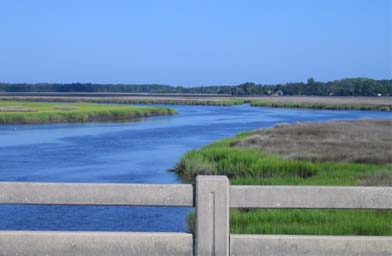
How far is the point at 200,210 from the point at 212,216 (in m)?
0.14

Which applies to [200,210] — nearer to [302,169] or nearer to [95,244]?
[95,244]

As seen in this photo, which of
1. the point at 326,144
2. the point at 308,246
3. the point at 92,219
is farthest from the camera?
the point at 326,144

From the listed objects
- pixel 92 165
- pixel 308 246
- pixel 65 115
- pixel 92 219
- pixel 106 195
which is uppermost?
pixel 106 195

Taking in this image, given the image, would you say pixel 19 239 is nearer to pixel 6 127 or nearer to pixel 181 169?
pixel 181 169

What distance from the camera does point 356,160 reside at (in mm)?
22266

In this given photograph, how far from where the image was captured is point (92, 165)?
2958 cm

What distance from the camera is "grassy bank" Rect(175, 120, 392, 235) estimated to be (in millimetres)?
11109

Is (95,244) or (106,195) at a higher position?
Answer: (106,195)

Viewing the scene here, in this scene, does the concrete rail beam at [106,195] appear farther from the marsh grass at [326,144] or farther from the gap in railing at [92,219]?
the marsh grass at [326,144]

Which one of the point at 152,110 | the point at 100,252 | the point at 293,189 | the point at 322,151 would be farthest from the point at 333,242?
the point at 152,110

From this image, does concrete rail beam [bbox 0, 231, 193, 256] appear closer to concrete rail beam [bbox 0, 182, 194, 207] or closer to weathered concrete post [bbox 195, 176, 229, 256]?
weathered concrete post [bbox 195, 176, 229, 256]

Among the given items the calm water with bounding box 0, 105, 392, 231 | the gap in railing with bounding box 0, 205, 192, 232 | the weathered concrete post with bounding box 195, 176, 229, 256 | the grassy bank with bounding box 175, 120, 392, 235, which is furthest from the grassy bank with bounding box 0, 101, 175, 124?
the weathered concrete post with bounding box 195, 176, 229, 256

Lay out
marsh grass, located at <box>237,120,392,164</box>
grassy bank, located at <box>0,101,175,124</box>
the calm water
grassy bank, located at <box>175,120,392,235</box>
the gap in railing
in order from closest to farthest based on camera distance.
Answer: grassy bank, located at <box>175,120,392,235</box>, the gap in railing, the calm water, marsh grass, located at <box>237,120,392,164</box>, grassy bank, located at <box>0,101,175,124</box>

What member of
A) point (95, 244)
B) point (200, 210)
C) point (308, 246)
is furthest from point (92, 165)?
point (308, 246)
